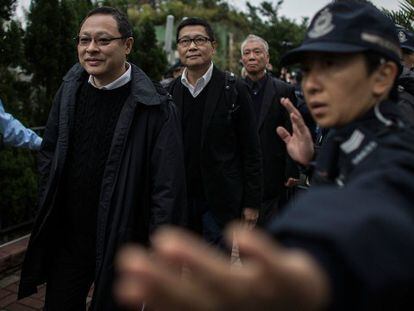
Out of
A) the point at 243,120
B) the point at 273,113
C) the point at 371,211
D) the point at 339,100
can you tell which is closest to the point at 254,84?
the point at 273,113

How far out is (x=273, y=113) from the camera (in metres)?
4.42

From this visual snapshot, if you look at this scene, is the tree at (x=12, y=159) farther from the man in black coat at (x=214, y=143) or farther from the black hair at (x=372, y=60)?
the black hair at (x=372, y=60)

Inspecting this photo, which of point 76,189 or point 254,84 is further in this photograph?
point 254,84

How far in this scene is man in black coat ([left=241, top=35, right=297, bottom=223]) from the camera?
442 cm

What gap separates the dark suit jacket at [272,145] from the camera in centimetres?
441

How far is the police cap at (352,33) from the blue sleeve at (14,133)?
2.50m

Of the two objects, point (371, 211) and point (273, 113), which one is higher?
point (371, 211)

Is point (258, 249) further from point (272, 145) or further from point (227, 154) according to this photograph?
point (272, 145)

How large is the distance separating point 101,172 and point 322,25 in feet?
5.64

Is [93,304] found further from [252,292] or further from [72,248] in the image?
[252,292]

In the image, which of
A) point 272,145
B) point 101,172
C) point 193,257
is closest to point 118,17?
point 101,172

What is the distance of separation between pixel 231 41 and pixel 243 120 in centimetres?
2375

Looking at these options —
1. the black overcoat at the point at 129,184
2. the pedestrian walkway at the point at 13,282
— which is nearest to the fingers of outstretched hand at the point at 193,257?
the black overcoat at the point at 129,184

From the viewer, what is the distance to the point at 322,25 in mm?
1301
